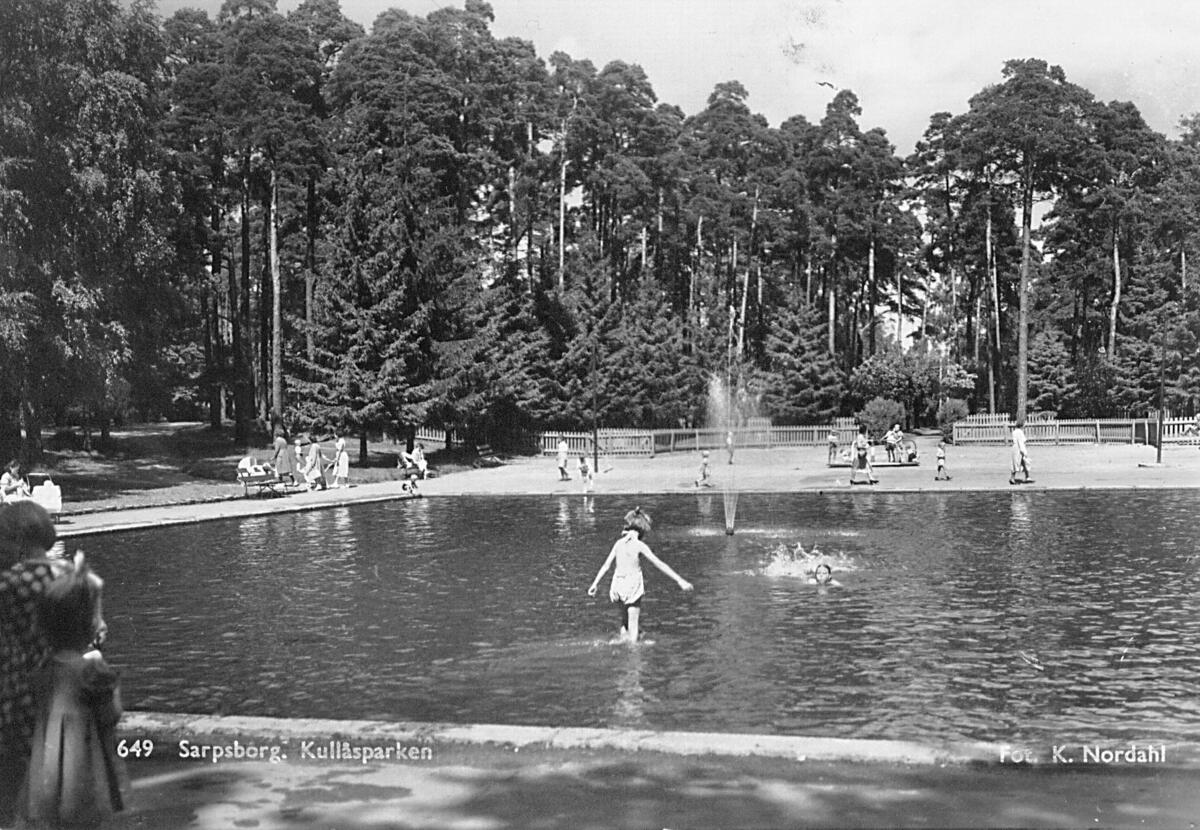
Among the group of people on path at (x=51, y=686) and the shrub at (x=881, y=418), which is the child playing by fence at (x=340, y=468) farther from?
the group of people on path at (x=51, y=686)

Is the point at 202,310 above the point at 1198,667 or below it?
above

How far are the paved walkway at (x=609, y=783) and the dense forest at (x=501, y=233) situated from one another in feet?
83.9

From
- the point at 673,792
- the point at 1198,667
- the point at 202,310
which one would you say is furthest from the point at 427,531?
the point at 202,310

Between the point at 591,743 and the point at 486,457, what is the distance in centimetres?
4452

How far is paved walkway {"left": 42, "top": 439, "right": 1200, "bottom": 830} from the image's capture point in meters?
6.17

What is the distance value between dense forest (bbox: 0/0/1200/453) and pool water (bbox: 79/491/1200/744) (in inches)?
650

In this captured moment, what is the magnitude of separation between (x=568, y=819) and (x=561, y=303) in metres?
53.9

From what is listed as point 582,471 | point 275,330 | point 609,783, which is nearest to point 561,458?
point 582,471

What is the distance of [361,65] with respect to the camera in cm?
5416

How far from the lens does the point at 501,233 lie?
7244 centimetres

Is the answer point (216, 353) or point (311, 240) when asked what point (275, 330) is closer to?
point (311, 240)

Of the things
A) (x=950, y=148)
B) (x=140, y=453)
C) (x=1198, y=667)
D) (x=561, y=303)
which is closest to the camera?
(x=1198, y=667)

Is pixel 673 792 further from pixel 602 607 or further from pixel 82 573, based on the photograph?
pixel 602 607

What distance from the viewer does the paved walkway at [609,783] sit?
20.2 ft
